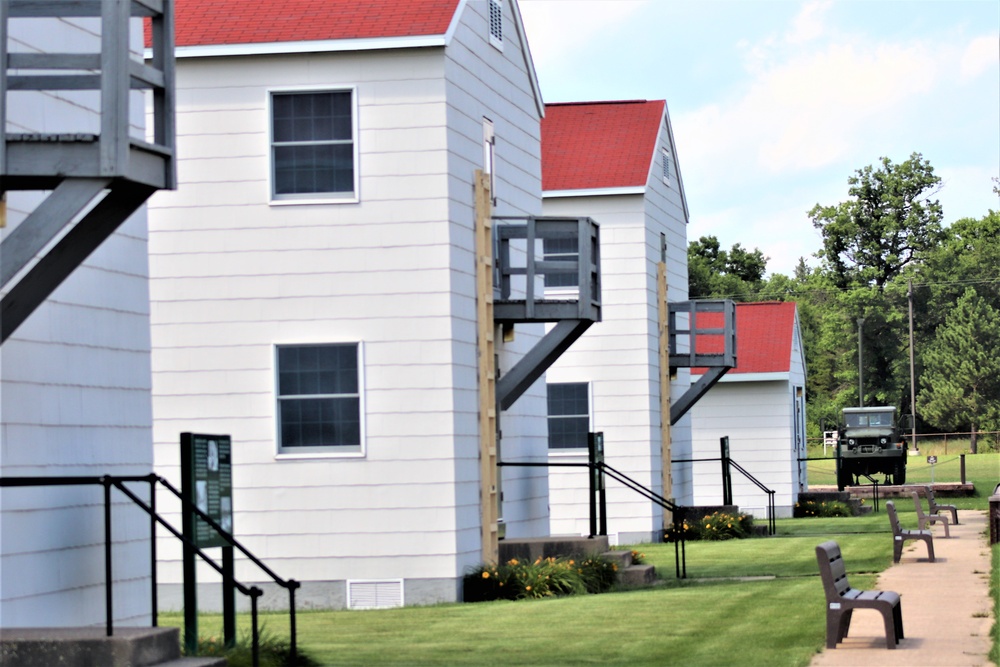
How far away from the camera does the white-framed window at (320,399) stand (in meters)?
19.6

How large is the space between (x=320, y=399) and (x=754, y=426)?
23.3 m

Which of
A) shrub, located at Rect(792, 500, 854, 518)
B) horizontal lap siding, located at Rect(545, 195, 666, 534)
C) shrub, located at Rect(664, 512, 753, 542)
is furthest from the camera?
shrub, located at Rect(792, 500, 854, 518)

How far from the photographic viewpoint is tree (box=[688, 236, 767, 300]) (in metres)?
94.2

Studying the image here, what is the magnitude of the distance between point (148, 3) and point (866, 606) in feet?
24.9

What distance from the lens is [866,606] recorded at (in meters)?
13.4

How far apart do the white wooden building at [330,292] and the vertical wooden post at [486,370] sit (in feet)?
0.44

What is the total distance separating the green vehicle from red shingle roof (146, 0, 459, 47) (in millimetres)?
32311

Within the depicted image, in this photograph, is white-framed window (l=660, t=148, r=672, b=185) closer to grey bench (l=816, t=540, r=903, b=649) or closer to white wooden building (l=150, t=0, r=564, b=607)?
white wooden building (l=150, t=0, r=564, b=607)

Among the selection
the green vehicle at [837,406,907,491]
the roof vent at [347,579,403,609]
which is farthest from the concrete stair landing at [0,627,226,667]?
the green vehicle at [837,406,907,491]

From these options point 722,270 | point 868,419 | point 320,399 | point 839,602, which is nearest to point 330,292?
point 320,399

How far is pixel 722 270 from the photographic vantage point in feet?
335

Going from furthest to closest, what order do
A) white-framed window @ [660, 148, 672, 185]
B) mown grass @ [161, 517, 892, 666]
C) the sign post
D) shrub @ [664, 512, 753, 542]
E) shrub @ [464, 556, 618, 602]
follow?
white-framed window @ [660, 148, 672, 185]
shrub @ [664, 512, 753, 542]
shrub @ [464, 556, 618, 602]
mown grass @ [161, 517, 892, 666]
the sign post

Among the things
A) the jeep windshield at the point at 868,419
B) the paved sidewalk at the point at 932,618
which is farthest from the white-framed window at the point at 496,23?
the jeep windshield at the point at 868,419

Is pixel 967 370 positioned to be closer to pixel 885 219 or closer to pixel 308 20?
pixel 885 219
